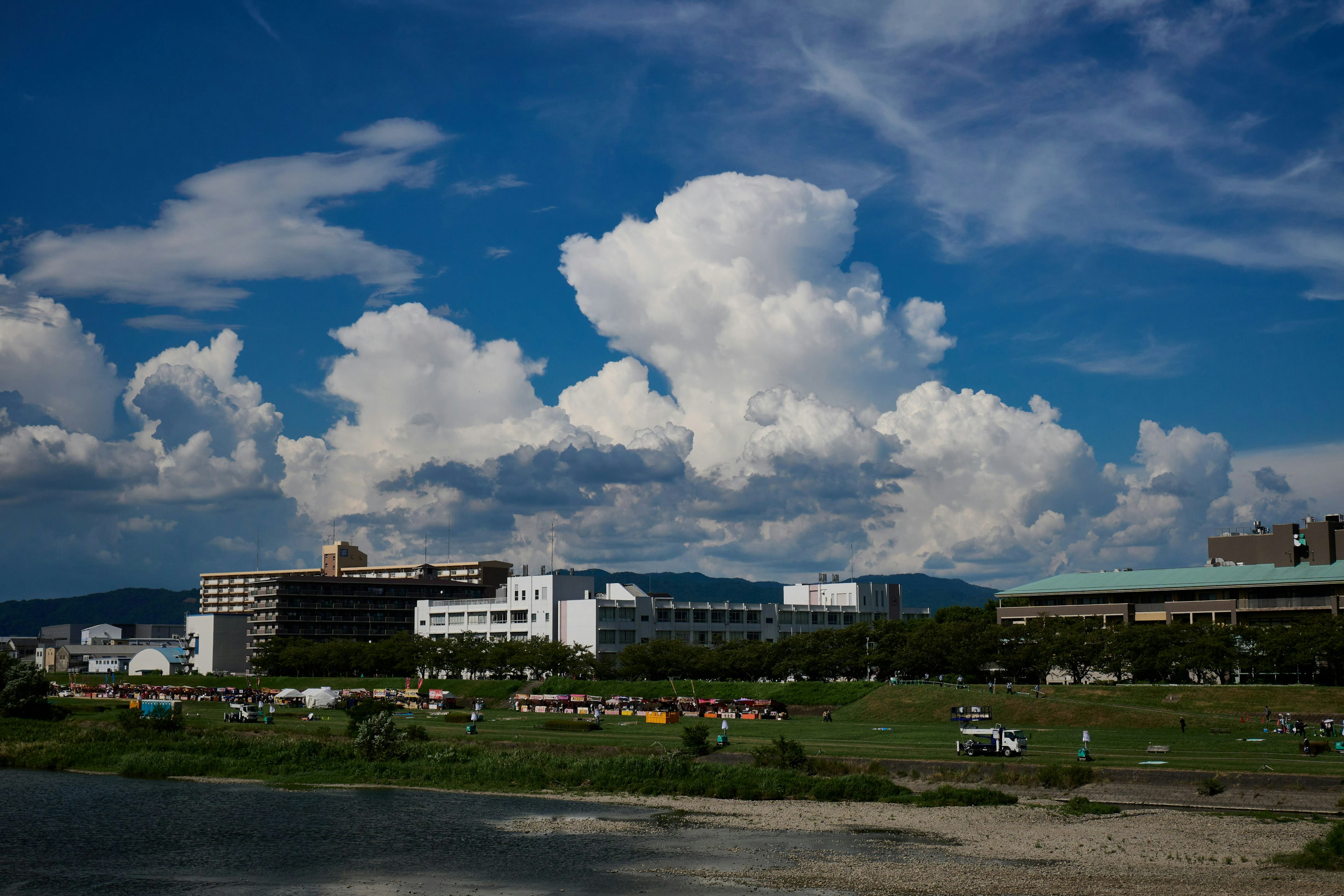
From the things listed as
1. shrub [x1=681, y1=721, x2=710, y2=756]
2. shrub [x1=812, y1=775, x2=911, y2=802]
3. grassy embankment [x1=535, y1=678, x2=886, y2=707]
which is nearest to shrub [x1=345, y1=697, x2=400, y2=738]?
shrub [x1=681, y1=721, x2=710, y2=756]

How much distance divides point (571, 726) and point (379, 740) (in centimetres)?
2705

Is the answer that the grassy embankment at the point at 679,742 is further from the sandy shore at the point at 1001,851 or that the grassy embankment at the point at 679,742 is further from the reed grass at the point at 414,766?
the sandy shore at the point at 1001,851

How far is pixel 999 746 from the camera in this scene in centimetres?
7431

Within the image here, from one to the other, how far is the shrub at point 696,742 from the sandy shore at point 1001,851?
47.6ft

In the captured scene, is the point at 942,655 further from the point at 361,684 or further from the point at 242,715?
the point at 361,684

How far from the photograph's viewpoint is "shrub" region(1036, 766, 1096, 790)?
65.1 m

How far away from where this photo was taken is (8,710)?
108 m

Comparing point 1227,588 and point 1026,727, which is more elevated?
point 1227,588

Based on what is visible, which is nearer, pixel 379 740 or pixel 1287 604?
pixel 379 740

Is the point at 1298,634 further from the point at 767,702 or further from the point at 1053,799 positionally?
the point at 1053,799

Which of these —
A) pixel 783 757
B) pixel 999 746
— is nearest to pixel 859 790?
pixel 783 757

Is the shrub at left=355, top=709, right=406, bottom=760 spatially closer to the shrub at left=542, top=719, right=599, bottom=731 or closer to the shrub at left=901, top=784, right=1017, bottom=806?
the shrub at left=542, top=719, right=599, bottom=731

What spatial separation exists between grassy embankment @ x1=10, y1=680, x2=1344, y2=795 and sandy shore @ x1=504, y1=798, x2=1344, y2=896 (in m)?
9.72

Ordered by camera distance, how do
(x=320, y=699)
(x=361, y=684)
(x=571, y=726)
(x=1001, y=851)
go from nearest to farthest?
(x=1001, y=851)
(x=571, y=726)
(x=320, y=699)
(x=361, y=684)
